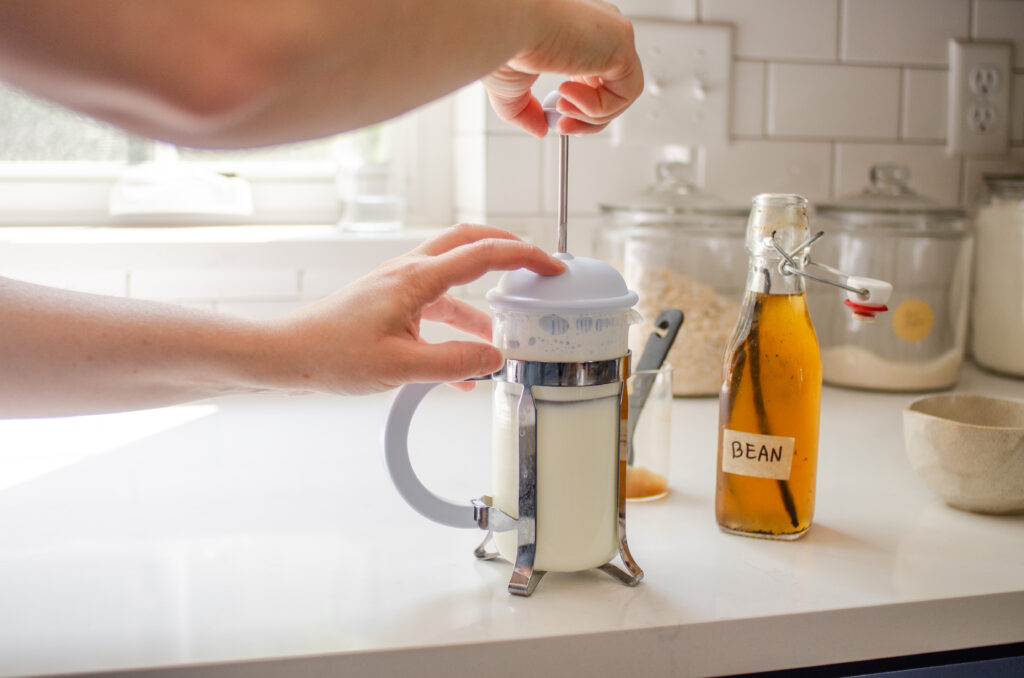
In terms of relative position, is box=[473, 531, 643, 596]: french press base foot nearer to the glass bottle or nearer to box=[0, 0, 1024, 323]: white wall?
the glass bottle

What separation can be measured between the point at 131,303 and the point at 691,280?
2.58 ft

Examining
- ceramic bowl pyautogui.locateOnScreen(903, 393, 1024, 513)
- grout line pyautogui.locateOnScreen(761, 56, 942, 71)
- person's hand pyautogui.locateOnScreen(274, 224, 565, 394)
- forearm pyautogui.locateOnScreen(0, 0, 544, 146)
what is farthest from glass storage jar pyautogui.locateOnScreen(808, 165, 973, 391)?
forearm pyautogui.locateOnScreen(0, 0, 544, 146)

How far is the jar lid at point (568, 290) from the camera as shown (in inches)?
25.6

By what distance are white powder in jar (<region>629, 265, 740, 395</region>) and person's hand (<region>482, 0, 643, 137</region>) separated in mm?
474

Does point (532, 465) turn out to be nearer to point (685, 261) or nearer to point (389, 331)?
point (389, 331)

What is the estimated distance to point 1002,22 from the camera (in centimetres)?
149

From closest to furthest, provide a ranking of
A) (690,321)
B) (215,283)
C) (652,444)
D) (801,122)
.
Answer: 1. (652,444)
2. (690,321)
3. (215,283)
4. (801,122)

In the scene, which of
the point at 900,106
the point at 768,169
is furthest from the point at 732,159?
the point at 900,106

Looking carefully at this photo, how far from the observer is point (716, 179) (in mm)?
1419

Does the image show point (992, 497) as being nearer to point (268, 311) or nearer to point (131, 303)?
point (131, 303)

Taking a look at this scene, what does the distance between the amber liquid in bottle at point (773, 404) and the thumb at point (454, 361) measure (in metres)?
0.23

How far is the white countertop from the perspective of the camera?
0.60 m

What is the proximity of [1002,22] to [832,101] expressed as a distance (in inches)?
12.0

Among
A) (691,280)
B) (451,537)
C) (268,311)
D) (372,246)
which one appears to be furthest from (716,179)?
(451,537)
